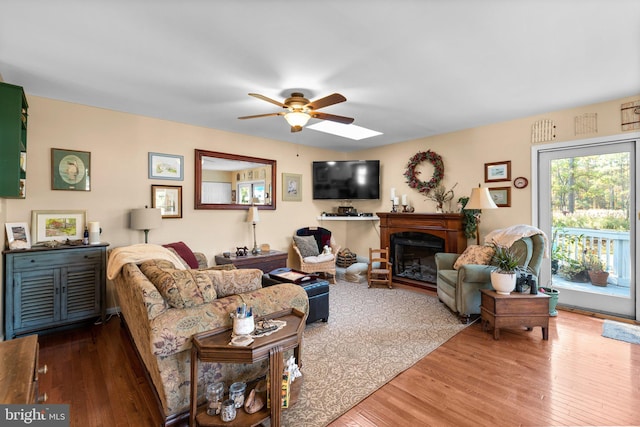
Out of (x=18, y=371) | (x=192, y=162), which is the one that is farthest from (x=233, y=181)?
(x=18, y=371)

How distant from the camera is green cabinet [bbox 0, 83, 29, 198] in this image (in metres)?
2.61

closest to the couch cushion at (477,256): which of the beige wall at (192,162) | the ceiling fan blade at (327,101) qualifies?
the beige wall at (192,162)

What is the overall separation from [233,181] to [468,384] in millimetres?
4191

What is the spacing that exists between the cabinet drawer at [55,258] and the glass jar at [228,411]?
8.62 feet

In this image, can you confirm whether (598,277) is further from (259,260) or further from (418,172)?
(259,260)

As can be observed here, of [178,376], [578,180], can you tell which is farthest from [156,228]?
[578,180]

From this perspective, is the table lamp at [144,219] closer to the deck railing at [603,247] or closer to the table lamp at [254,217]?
the table lamp at [254,217]

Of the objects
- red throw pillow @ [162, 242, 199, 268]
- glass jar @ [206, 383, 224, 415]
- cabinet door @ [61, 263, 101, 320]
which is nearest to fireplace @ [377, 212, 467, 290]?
red throw pillow @ [162, 242, 199, 268]

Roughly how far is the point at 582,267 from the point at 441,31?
12.1 feet

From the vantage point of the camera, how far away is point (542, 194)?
13.1 ft

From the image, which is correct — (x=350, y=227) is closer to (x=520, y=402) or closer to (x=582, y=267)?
(x=582, y=267)

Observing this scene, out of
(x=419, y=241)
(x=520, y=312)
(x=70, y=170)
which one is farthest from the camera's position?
(x=419, y=241)

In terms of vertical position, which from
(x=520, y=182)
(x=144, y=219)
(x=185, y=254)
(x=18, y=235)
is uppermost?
(x=520, y=182)

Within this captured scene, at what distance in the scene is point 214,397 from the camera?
174 centimetres
